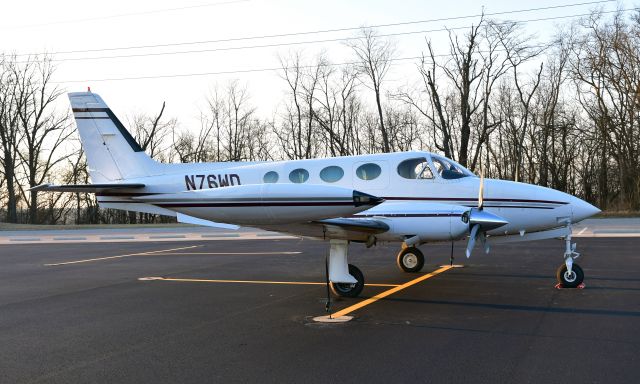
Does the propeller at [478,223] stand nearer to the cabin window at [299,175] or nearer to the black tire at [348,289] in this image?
the black tire at [348,289]

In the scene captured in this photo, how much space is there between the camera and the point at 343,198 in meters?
7.29

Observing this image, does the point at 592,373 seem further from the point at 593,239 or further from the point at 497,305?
the point at 593,239

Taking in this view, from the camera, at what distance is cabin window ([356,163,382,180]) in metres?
11.1

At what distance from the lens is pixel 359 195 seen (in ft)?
24.0

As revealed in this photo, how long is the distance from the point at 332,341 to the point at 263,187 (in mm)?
2171

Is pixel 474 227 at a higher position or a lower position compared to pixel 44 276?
higher

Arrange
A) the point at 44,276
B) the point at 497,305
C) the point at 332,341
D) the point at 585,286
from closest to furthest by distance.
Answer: the point at 332,341 → the point at 497,305 → the point at 585,286 → the point at 44,276

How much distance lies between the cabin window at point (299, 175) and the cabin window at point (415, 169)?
1.92m

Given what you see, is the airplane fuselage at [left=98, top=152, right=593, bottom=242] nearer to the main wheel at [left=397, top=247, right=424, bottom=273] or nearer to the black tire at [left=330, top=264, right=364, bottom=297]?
the black tire at [left=330, top=264, right=364, bottom=297]

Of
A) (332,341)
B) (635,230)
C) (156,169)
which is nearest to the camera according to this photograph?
(332,341)

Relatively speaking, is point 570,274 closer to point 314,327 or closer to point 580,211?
point 580,211

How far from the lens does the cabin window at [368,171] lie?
36.6ft

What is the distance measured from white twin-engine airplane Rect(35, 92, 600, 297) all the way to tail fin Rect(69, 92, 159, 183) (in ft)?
0.08

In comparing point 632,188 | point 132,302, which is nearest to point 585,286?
point 132,302
